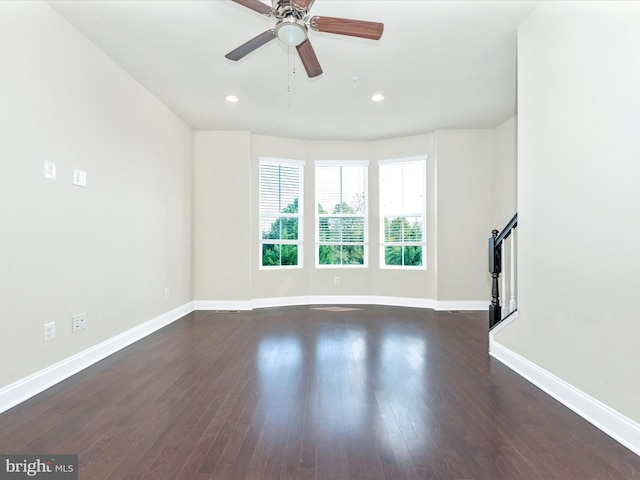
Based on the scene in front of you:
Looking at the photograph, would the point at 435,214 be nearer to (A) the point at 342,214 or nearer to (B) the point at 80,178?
(A) the point at 342,214

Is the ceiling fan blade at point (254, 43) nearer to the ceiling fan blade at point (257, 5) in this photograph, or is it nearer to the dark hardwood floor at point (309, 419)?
the ceiling fan blade at point (257, 5)

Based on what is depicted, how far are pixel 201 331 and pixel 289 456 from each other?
2686 millimetres

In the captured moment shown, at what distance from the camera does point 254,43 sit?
2.34 meters

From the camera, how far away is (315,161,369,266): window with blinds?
19.3 ft

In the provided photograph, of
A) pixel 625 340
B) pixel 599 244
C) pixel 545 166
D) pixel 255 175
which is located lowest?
pixel 625 340

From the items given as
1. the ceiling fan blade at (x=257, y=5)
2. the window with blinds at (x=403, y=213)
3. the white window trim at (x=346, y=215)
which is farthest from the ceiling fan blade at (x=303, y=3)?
the window with blinds at (x=403, y=213)

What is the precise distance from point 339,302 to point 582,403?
3.95m

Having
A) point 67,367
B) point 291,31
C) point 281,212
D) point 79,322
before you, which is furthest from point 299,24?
point 281,212

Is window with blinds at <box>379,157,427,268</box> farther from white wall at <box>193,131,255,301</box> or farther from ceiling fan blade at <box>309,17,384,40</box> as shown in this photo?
ceiling fan blade at <box>309,17,384,40</box>

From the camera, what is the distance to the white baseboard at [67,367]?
217 centimetres

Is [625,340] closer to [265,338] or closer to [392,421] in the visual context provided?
[392,421]

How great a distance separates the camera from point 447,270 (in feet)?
17.4

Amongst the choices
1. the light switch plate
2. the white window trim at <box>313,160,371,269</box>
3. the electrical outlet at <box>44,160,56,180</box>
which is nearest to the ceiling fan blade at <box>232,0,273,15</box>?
the electrical outlet at <box>44,160,56,180</box>

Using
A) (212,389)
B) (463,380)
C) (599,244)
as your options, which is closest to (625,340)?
(599,244)
